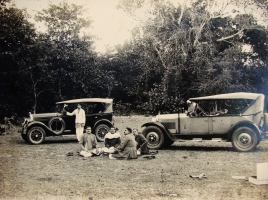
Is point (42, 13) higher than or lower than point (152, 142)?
higher

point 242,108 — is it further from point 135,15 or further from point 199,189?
point 135,15

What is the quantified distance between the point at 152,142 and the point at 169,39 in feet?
24.4

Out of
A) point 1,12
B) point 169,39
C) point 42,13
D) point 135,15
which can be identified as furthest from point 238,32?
point 1,12

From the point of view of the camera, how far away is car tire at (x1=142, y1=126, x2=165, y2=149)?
28.6ft

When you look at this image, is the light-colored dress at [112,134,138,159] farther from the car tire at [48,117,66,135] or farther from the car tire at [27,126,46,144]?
the car tire at [27,126,46,144]

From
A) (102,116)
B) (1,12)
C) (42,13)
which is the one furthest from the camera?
(102,116)

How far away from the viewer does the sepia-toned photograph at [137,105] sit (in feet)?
17.5

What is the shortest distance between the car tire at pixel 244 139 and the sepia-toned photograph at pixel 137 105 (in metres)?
0.03

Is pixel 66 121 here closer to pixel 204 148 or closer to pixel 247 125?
pixel 204 148

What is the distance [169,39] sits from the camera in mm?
14875

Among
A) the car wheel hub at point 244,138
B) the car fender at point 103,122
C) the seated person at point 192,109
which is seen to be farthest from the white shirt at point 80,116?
the car wheel hub at point 244,138

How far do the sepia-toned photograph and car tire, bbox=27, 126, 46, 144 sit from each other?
4 centimetres

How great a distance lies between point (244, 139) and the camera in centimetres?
800

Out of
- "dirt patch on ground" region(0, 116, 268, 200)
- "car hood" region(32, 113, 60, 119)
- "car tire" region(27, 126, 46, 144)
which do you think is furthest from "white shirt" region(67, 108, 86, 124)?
"dirt patch on ground" region(0, 116, 268, 200)
